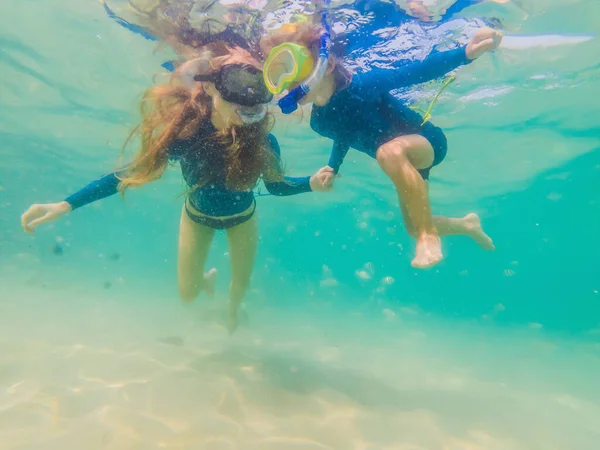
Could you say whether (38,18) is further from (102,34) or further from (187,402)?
(187,402)

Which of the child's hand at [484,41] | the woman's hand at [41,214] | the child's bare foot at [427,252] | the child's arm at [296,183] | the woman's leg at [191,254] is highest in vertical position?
the child's hand at [484,41]

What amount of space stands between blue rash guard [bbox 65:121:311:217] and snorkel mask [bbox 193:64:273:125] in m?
0.85

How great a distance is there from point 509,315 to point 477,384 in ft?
221

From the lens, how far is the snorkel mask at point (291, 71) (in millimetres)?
4348

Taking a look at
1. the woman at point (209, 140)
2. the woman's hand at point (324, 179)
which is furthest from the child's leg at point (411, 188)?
the woman at point (209, 140)

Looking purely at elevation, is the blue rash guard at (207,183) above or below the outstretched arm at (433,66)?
below

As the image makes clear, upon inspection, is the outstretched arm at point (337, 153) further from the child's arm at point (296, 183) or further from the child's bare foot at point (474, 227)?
the child's bare foot at point (474, 227)

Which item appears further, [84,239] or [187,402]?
[84,239]

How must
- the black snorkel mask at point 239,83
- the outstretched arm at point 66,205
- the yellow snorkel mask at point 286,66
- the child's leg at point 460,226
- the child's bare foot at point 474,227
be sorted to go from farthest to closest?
the child's bare foot at point 474,227
the child's leg at point 460,226
the outstretched arm at point 66,205
the black snorkel mask at point 239,83
the yellow snorkel mask at point 286,66

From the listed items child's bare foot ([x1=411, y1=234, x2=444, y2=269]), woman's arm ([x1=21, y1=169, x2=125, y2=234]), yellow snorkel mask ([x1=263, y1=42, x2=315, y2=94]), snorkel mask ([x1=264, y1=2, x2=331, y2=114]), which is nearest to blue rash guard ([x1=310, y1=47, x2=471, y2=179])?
snorkel mask ([x1=264, y1=2, x2=331, y2=114])

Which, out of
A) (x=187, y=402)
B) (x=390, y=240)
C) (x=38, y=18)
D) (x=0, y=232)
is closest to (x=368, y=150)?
(x=187, y=402)

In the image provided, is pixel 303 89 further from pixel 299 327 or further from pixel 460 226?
pixel 299 327

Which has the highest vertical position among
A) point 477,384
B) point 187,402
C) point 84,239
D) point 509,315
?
point 187,402

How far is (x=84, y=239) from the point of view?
317 feet
